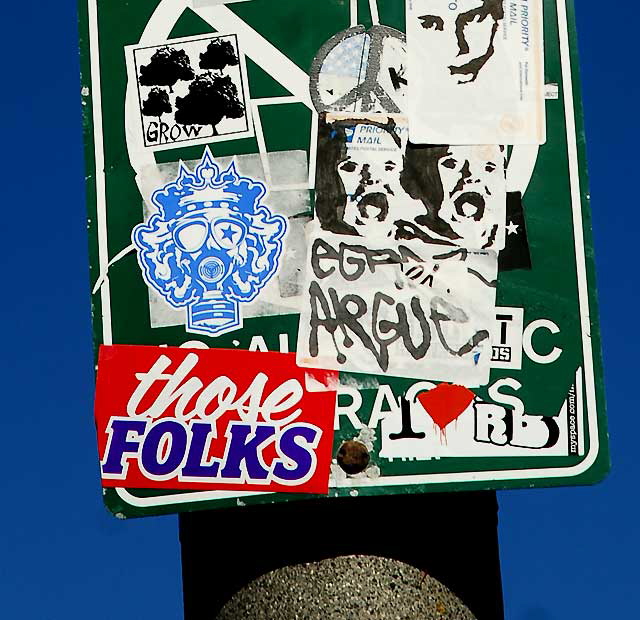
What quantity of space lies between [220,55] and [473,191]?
65cm

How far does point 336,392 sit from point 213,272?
15.2 inches

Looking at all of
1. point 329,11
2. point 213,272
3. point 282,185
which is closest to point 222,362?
point 213,272

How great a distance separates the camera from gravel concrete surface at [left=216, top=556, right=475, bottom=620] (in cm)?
222

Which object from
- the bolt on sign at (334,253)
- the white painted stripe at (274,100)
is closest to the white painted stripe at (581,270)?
the bolt on sign at (334,253)

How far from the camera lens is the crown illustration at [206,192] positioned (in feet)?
8.66

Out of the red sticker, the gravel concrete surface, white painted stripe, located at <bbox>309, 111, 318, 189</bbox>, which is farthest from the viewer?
white painted stripe, located at <bbox>309, 111, 318, 189</bbox>

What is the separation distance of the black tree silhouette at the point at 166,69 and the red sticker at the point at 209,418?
2.08 feet

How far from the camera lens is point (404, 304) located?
2.59 meters

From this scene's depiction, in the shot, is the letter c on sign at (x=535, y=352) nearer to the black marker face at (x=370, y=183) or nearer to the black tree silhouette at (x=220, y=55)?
the black marker face at (x=370, y=183)

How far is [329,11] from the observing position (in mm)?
2705

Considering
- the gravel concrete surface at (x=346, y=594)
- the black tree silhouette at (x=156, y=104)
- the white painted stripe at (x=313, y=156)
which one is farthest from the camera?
the black tree silhouette at (x=156, y=104)

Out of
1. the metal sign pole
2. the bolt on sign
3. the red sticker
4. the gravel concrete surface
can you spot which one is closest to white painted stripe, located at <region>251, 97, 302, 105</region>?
the bolt on sign

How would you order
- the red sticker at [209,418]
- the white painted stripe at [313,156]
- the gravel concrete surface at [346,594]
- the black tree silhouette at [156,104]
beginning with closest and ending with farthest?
the gravel concrete surface at [346,594], the red sticker at [209,418], the white painted stripe at [313,156], the black tree silhouette at [156,104]

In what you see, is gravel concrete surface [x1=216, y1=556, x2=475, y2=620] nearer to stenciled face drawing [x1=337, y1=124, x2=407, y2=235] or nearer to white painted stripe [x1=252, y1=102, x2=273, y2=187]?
stenciled face drawing [x1=337, y1=124, x2=407, y2=235]
